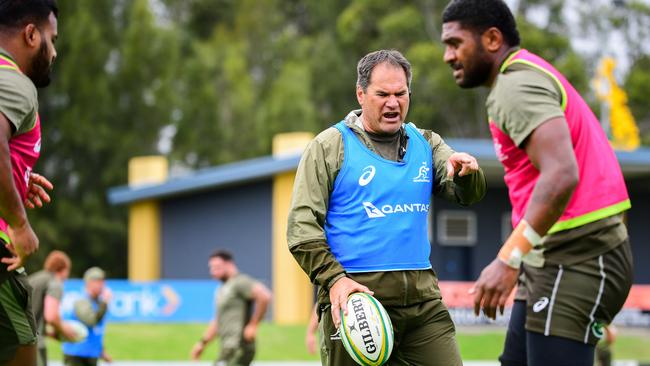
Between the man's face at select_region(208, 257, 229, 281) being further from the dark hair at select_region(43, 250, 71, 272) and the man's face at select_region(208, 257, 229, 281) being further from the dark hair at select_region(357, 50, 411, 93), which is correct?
the dark hair at select_region(357, 50, 411, 93)

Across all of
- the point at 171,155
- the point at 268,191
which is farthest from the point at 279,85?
the point at 268,191

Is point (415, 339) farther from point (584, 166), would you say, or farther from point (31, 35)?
point (31, 35)

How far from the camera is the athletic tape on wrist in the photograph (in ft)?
16.0

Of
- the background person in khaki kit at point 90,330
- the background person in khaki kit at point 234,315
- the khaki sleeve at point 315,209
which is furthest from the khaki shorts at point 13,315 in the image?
the background person in khaki kit at point 234,315

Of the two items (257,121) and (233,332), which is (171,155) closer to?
(257,121)

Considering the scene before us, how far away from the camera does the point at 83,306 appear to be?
13.2 meters

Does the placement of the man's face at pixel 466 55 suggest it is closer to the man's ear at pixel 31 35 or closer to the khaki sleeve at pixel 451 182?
the khaki sleeve at pixel 451 182

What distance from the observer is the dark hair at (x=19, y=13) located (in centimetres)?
522

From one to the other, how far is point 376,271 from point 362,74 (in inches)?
43.5

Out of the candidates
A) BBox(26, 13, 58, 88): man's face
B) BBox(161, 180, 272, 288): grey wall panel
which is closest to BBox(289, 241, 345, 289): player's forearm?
BBox(26, 13, 58, 88): man's face

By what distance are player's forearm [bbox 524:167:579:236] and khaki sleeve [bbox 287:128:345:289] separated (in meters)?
1.17

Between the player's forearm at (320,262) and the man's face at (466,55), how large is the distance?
1.14 meters

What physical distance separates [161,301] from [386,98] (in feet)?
69.7

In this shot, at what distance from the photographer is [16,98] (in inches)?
194
